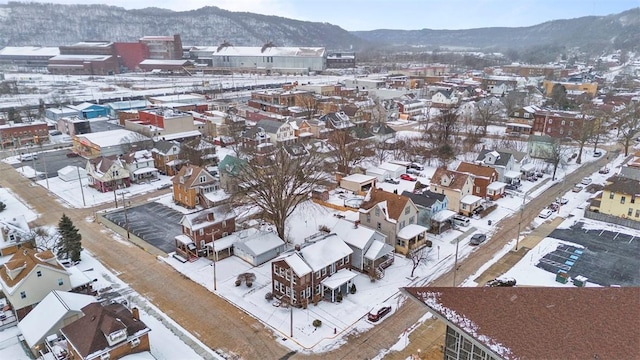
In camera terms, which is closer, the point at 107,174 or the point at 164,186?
the point at 107,174

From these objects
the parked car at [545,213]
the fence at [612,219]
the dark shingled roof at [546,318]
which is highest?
the dark shingled roof at [546,318]

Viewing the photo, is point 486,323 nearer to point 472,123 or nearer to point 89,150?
point 89,150

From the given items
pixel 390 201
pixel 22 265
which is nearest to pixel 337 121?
pixel 390 201

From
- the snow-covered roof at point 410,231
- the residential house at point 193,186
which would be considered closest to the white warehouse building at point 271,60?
the residential house at point 193,186

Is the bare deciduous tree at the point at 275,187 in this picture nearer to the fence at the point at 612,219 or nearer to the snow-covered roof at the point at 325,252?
the snow-covered roof at the point at 325,252

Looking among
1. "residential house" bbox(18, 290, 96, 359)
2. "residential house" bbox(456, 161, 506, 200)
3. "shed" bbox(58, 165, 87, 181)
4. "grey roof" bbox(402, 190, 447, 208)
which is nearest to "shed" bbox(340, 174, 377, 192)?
"grey roof" bbox(402, 190, 447, 208)

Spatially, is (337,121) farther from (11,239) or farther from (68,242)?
(11,239)
